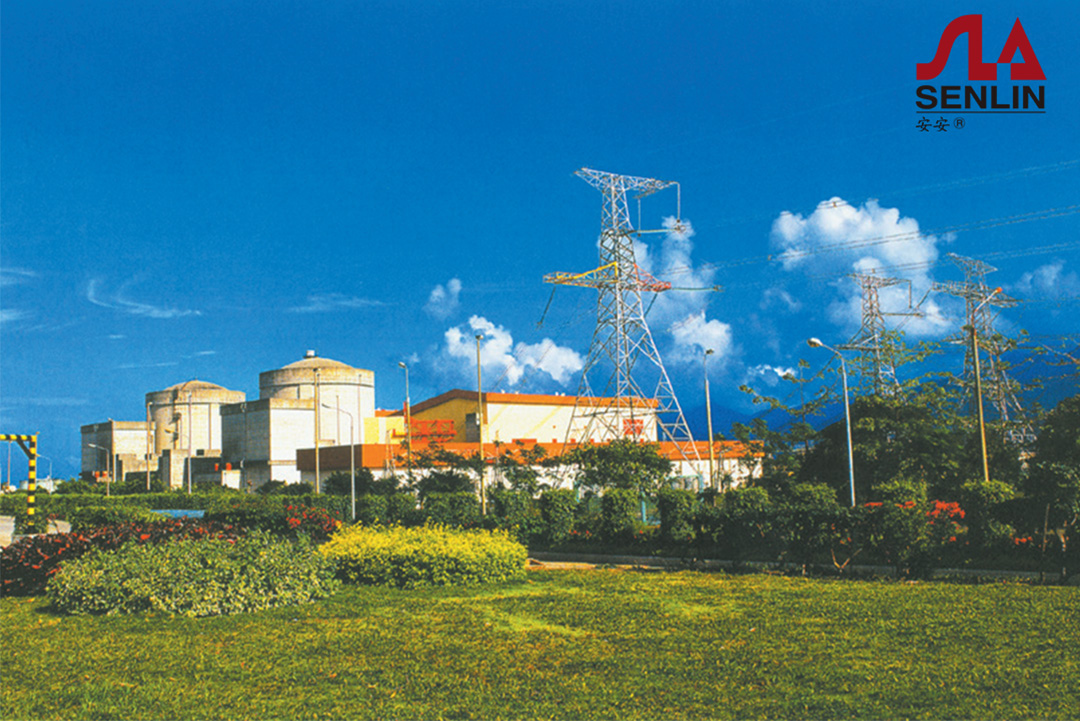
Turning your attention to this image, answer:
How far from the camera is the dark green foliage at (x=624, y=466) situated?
36.2m

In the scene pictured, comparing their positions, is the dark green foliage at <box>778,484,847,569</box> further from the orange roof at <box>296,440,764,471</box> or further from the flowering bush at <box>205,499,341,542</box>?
the orange roof at <box>296,440,764,471</box>

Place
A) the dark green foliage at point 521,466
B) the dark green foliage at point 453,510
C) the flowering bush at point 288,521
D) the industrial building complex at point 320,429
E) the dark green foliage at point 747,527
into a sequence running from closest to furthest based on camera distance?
the dark green foliage at point 747,527 → the flowering bush at point 288,521 → the dark green foliage at point 453,510 → the dark green foliage at point 521,466 → the industrial building complex at point 320,429

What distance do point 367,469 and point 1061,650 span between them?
42.0 m

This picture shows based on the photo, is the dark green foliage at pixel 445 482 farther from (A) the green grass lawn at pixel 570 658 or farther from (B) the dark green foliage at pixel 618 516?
(A) the green grass lawn at pixel 570 658

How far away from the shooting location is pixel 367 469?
4772cm

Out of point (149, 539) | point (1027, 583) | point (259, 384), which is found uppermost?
point (259, 384)

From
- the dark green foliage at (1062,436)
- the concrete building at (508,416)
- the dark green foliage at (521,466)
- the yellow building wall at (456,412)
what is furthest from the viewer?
the yellow building wall at (456,412)

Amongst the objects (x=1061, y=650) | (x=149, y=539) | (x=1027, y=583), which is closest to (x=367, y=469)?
(x=149, y=539)

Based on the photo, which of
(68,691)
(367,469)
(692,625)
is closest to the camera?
(68,691)

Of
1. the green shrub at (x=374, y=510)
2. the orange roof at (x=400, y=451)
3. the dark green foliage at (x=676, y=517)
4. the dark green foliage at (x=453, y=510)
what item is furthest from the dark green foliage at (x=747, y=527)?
the orange roof at (x=400, y=451)

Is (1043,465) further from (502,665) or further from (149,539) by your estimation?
(149,539)

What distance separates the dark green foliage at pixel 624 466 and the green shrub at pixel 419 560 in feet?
70.7

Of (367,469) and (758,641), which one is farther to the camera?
(367,469)

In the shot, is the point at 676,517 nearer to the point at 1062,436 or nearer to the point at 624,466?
the point at 1062,436
